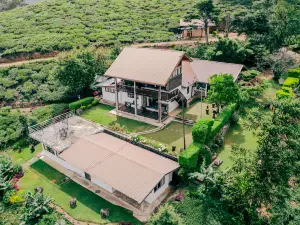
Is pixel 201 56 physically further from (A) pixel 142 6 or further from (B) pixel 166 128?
(A) pixel 142 6

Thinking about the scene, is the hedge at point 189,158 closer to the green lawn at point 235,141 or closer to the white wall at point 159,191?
Result: the white wall at point 159,191

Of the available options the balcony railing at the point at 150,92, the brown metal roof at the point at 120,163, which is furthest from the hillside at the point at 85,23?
the brown metal roof at the point at 120,163

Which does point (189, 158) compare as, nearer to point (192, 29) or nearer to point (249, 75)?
point (249, 75)

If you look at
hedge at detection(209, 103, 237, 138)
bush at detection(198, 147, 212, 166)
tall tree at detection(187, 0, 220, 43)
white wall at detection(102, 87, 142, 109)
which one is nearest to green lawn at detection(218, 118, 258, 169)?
bush at detection(198, 147, 212, 166)

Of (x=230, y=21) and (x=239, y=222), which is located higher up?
(x=230, y=21)

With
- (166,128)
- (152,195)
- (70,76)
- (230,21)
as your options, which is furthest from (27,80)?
(230,21)

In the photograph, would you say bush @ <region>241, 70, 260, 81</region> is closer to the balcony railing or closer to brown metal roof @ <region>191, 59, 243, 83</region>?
brown metal roof @ <region>191, 59, 243, 83</region>
